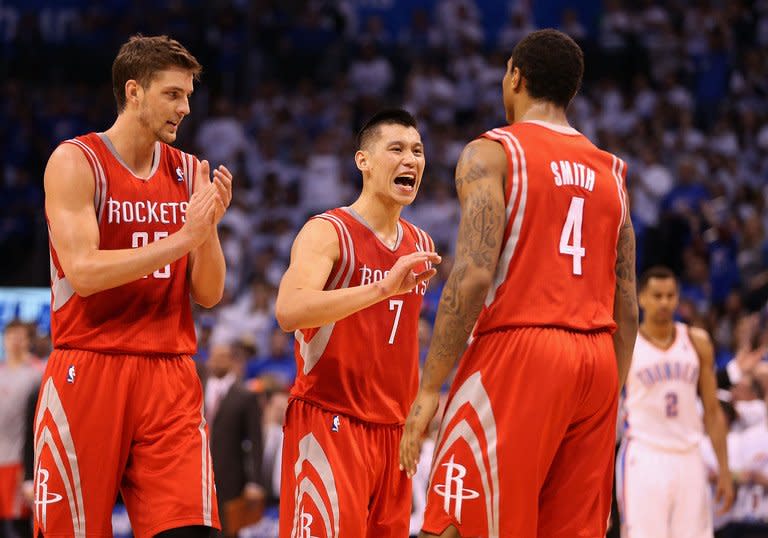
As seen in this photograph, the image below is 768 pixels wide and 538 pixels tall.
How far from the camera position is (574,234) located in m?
4.92

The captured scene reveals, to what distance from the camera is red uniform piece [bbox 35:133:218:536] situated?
5.13m

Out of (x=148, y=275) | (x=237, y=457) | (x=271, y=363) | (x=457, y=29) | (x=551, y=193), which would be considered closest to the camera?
(x=551, y=193)

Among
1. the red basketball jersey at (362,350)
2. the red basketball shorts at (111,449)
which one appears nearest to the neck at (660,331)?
the red basketball jersey at (362,350)

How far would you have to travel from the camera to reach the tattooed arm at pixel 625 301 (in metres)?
5.28

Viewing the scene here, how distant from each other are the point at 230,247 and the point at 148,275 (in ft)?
34.0

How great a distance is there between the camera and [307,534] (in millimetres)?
5605

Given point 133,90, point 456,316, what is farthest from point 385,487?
point 133,90

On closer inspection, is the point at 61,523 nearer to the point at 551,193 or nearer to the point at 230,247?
the point at 551,193

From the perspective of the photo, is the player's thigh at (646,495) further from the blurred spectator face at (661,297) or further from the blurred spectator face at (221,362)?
the blurred spectator face at (221,362)

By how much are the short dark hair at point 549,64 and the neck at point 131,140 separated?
1674 millimetres

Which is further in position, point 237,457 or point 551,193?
point 237,457

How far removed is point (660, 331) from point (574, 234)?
178 inches

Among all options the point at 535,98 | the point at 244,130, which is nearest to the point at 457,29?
the point at 244,130

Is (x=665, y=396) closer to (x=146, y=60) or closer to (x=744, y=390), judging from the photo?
(x=744, y=390)
